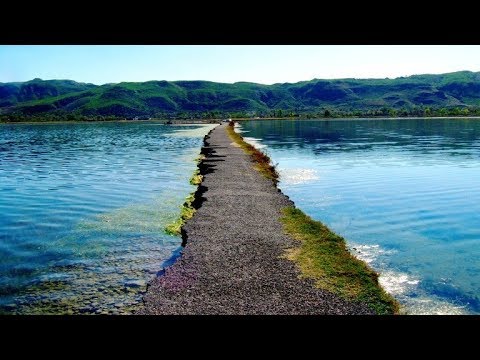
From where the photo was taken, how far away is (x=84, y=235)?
805 inches

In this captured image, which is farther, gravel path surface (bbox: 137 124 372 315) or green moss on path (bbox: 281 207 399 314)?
green moss on path (bbox: 281 207 399 314)

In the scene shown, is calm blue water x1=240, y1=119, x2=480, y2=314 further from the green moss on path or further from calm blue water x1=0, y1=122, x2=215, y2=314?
calm blue water x1=0, y1=122, x2=215, y2=314

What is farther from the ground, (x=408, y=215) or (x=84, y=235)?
(x=84, y=235)

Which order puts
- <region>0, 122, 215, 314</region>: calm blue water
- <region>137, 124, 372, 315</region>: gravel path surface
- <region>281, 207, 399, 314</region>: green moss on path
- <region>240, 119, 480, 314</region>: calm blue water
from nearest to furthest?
1. <region>137, 124, 372, 315</region>: gravel path surface
2. <region>281, 207, 399, 314</region>: green moss on path
3. <region>0, 122, 215, 314</region>: calm blue water
4. <region>240, 119, 480, 314</region>: calm blue water

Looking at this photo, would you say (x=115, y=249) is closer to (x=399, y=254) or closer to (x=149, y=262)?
(x=149, y=262)

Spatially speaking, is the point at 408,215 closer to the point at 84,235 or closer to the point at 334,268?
the point at 334,268

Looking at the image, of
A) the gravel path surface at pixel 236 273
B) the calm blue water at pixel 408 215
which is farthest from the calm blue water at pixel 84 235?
the calm blue water at pixel 408 215

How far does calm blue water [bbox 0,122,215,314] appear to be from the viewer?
44.5 ft

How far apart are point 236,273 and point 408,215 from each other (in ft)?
47.8

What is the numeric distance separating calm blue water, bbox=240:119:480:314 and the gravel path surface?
3415mm

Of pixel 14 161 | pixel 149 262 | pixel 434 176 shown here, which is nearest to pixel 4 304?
pixel 149 262

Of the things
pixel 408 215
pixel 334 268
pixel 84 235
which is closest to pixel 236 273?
pixel 334 268

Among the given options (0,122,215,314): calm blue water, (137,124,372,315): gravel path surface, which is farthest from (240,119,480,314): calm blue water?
(0,122,215,314): calm blue water

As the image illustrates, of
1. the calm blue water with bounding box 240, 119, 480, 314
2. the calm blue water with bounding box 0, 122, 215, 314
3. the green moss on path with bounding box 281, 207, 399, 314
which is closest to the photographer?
the green moss on path with bounding box 281, 207, 399, 314
